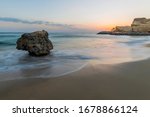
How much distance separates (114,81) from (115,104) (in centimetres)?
136

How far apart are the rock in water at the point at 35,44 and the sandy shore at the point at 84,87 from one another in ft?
15.3

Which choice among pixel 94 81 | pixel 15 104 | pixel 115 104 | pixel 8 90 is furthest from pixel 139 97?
pixel 8 90

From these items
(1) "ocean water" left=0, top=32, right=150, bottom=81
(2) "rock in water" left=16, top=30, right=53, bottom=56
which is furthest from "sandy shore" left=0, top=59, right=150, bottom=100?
(2) "rock in water" left=16, top=30, right=53, bottom=56

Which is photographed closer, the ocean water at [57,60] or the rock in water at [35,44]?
the ocean water at [57,60]

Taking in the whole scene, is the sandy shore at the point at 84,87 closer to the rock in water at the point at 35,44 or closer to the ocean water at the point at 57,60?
the ocean water at the point at 57,60

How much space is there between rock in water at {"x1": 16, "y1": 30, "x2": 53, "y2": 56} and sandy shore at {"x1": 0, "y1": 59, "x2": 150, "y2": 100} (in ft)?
15.3

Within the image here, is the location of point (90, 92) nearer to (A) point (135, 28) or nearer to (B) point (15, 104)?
(B) point (15, 104)

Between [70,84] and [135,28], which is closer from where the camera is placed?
[70,84]

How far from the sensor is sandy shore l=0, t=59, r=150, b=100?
3545mm

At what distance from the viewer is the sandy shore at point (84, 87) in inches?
140

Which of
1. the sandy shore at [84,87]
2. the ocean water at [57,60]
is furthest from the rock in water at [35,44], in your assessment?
the sandy shore at [84,87]

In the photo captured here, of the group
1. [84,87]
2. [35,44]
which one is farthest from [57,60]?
[84,87]

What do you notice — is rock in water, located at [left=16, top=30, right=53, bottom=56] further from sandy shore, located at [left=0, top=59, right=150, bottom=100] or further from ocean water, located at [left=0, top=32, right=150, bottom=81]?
sandy shore, located at [left=0, top=59, right=150, bottom=100]

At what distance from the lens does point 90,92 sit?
373 centimetres
